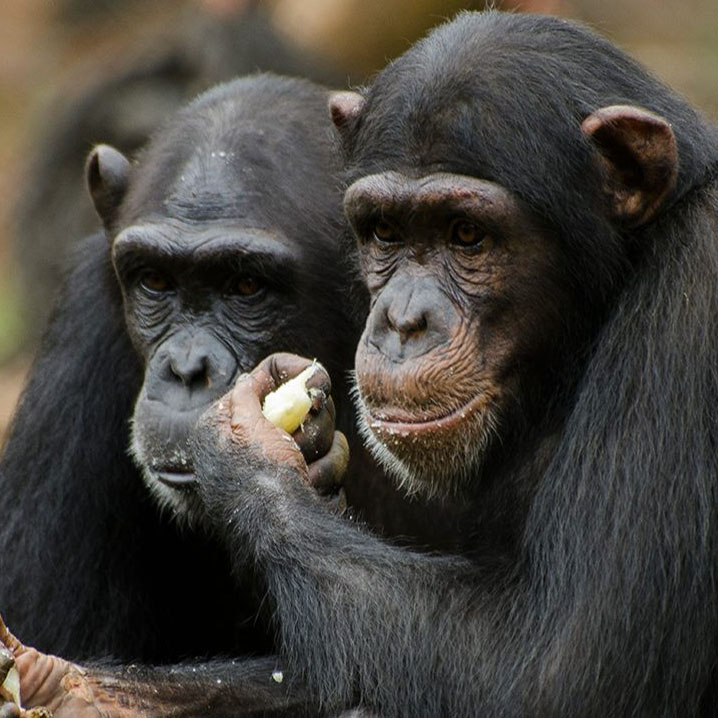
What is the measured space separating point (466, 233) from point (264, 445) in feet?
3.38

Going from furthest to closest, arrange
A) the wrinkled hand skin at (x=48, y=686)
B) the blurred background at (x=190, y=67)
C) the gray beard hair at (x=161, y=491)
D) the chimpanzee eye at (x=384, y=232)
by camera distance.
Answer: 1. the blurred background at (x=190, y=67)
2. the gray beard hair at (x=161, y=491)
3. the chimpanzee eye at (x=384, y=232)
4. the wrinkled hand skin at (x=48, y=686)

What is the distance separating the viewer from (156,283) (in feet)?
21.9

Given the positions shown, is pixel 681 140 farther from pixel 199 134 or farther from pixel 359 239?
pixel 199 134

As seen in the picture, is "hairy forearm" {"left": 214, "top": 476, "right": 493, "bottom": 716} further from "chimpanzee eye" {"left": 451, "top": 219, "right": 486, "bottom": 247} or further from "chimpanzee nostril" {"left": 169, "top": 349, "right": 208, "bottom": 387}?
"chimpanzee eye" {"left": 451, "top": 219, "right": 486, "bottom": 247}

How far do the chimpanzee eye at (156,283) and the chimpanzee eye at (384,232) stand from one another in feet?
4.07

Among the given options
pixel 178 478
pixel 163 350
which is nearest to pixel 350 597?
pixel 178 478

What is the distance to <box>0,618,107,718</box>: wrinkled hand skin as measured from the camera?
520cm

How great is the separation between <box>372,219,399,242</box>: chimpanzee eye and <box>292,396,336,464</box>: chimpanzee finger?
2.09 ft

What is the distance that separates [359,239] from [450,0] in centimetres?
708

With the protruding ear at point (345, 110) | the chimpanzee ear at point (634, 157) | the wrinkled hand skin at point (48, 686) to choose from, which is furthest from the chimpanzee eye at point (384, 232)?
the wrinkled hand skin at point (48, 686)

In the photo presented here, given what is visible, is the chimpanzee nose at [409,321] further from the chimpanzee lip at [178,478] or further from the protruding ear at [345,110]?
the chimpanzee lip at [178,478]

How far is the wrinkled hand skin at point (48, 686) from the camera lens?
520 centimetres

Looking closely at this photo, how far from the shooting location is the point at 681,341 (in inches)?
203

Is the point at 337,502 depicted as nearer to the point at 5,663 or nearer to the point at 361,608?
the point at 361,608
